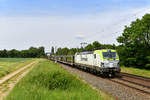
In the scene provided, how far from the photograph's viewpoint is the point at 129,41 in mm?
33719

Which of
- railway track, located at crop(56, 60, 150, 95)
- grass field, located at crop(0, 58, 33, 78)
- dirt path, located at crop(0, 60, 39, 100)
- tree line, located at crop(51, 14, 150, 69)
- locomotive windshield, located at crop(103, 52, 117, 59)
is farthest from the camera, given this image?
tree line, located at crop(51, 14, 150, 69)

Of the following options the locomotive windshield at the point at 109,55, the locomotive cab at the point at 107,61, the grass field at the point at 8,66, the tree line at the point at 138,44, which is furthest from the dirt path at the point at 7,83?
the tree line at the point at 138,44

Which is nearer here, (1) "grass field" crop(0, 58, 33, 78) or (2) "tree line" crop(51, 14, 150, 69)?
(1) "grass field" crop(0, 58, 33, 78)

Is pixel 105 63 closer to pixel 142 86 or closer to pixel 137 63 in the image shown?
pixel 142 86

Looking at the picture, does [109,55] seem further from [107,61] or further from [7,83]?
[7,83]

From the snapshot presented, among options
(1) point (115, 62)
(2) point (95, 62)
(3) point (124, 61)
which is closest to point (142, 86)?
(1) point (115, 62)

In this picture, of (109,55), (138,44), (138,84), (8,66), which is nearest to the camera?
(138,84)

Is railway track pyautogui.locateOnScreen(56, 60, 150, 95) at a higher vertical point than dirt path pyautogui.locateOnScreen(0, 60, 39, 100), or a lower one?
higher

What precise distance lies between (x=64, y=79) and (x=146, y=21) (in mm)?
25869

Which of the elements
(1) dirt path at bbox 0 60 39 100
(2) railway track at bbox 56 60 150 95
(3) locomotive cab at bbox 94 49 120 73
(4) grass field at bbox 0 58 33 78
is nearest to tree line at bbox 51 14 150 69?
(3) locomotive cab at bbox 94 49 120 73

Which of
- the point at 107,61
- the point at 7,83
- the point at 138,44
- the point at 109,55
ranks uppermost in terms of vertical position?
the point at 138,44

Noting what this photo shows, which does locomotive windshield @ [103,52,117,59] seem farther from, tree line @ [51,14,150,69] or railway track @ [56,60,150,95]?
tree line @ [51,14,150,69]

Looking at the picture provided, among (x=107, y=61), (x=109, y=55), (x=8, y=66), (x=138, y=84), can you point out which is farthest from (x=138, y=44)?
(x=8, y=66)

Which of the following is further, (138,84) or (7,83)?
(7,83)
